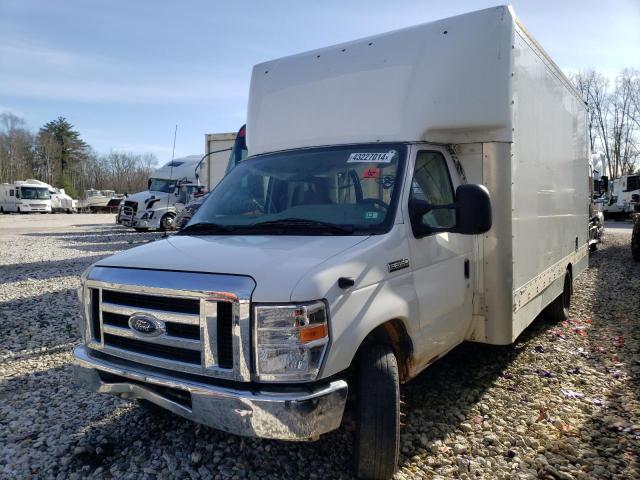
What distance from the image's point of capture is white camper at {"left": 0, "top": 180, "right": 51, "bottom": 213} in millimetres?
41406

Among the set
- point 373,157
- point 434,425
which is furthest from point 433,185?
point 434,425

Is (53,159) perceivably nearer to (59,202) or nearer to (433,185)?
(59,202)

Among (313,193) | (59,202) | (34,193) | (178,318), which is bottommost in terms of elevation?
(178,318)

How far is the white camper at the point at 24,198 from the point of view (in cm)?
4141

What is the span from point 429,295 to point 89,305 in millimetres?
2262

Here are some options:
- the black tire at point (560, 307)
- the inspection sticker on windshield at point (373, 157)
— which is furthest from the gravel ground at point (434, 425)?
the inspection sticker on windshield at point (373, 157)

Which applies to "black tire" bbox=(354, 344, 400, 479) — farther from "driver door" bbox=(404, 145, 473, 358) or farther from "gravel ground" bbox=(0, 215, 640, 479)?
"driver door" bbox=(404, 145, 473, 358)

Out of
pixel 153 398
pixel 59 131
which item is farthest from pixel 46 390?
pixel 59 131

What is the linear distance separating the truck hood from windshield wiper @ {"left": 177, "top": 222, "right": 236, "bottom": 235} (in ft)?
0.42

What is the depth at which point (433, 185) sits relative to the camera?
3799 millimetres

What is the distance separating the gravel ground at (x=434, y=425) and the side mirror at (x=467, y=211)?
154cm

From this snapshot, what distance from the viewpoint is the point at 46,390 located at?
446cm

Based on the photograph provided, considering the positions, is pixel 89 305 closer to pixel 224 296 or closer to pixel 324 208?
pixel 224 296

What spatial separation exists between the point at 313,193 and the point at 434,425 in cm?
200
